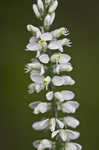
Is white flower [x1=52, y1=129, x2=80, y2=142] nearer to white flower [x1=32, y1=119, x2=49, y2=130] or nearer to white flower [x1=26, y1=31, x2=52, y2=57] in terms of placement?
white flower [x1=32, y1=119, x2=49, y2=130]

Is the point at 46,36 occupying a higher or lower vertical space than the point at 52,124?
higher

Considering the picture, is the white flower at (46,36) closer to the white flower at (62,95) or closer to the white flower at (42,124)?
the white flower at (62,95)

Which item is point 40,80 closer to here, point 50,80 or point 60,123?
point 50,80

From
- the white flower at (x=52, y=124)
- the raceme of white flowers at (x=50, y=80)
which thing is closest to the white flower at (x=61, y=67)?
the raceme of white flowers at (x=50, y=80)
